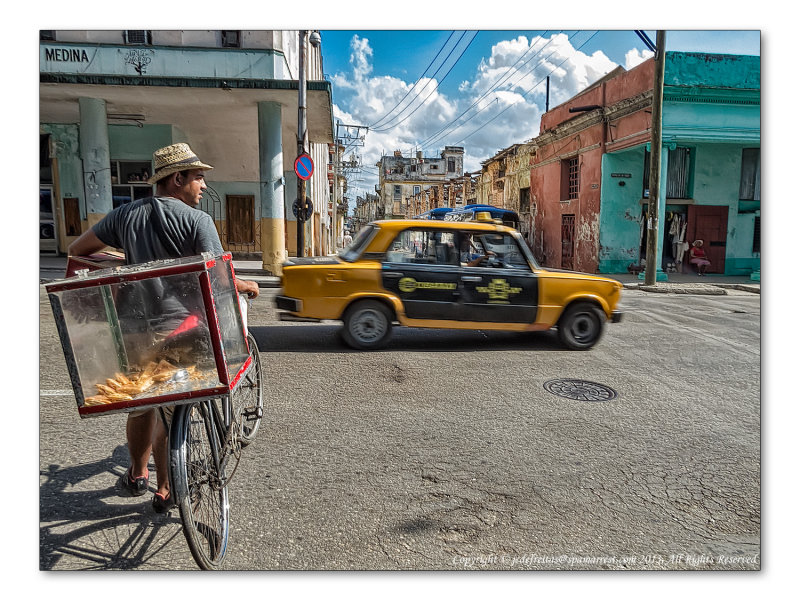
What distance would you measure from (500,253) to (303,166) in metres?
4.22

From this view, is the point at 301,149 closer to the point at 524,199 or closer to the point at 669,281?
the point at 669,281

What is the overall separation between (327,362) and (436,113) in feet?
8.02

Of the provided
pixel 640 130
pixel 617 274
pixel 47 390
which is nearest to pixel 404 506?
pixel 47 390

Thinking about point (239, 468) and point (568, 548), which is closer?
point (568, 548)

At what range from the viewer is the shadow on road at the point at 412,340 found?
5477 mm

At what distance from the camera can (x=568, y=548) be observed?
2186 mm

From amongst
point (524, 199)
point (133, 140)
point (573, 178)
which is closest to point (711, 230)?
point (573, 178)

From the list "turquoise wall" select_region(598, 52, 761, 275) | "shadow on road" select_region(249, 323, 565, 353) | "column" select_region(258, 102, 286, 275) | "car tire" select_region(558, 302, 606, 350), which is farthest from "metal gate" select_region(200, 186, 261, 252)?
"turquoise wall" select_region(598, 52, 761, 275)

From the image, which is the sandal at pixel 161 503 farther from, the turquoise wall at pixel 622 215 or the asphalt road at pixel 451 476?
the turquoise wall at pixel 622 215

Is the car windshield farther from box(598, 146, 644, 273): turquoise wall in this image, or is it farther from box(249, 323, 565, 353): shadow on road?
box(598, 146, 644, 273): turquoise wall

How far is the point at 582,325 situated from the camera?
5855 mm

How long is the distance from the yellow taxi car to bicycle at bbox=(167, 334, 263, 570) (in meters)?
2.99

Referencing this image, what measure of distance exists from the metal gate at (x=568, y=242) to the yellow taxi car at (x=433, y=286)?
29.0 feet

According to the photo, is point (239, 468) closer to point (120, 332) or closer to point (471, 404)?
point (120, 332)
